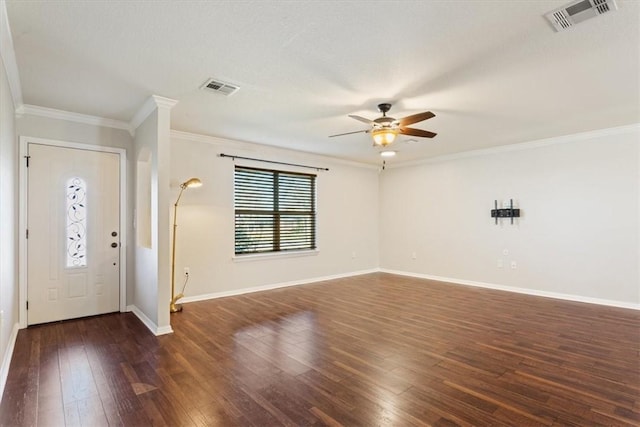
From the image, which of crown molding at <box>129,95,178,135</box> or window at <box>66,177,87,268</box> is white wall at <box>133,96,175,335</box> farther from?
window at <box>66,177,87,268</box>

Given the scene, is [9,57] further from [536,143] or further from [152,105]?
[536,143]

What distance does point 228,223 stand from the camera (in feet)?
17.8

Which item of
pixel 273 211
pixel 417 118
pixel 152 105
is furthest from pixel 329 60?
pixel 273 211

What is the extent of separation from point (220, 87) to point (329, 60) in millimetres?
1212

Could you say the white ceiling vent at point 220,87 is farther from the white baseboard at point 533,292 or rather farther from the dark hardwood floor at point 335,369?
the white baseboard at point 533,292

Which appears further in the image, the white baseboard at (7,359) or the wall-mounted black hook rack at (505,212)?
the wall-mounted black hook rack at (505,212)

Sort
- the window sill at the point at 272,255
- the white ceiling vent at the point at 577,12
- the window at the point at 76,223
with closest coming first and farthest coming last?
the white ceiling vent at the point at 577,12 < the window at the point at 76,223 < the window sill at the point at 272,255

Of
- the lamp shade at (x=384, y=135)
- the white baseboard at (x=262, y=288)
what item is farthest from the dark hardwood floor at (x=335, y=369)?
the lamp shade at (x=384, y=135)

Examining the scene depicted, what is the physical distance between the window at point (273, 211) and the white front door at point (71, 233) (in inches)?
72.3

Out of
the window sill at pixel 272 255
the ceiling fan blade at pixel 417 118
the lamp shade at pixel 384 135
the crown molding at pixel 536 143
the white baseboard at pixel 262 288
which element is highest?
the crown molding at pixel 536 143

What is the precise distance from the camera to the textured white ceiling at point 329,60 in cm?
213

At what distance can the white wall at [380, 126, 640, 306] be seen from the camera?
4762mm

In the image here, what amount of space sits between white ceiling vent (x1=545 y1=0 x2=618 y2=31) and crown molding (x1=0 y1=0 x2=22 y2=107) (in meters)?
3.48

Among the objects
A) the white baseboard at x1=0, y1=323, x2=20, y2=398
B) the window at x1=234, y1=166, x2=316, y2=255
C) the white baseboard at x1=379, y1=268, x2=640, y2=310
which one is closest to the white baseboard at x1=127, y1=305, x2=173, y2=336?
the white baseboard at x1=0, y1=323, x2=20, y2=398
